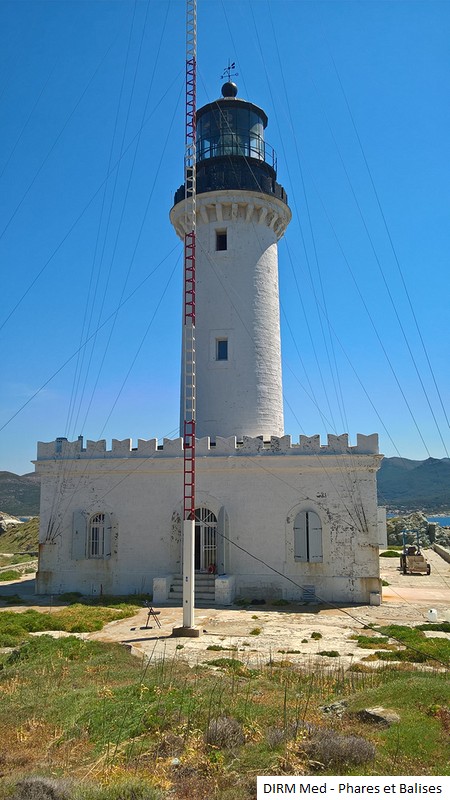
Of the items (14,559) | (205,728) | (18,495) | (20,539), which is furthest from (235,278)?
(18,495)

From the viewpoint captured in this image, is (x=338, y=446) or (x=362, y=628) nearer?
(x=362, y=628)

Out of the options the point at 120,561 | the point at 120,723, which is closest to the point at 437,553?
the point at 120,561

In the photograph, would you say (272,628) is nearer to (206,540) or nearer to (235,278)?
(206,540)

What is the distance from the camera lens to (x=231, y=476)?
64.8 ft

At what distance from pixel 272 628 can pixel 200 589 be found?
454 centimetres

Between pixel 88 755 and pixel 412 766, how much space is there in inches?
144

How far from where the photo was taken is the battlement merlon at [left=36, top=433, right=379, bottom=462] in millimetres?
19109

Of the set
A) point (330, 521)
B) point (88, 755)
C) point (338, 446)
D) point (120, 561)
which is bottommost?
point (88, 755)

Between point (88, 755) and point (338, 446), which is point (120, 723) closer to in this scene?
point (88, 755)

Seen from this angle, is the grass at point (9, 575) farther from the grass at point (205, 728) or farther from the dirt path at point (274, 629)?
Result: the grass at point (205, 728)

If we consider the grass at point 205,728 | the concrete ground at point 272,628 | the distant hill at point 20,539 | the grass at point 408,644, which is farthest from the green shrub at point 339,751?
the distant hill at point 20,539

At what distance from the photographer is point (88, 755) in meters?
6.95

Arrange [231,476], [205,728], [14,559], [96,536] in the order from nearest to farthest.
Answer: [205,728], [231,476], [96,536], [14,559]

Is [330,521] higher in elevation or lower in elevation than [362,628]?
higher
